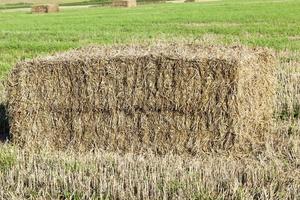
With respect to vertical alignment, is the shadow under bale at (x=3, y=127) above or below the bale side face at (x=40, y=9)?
above

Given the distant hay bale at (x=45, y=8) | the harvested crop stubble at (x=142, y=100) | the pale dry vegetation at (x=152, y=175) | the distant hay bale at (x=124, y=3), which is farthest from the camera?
the distant hay bale at (x=124, y=3)

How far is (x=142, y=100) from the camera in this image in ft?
23.3

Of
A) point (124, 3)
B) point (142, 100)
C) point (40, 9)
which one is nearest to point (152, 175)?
point (142, 100)

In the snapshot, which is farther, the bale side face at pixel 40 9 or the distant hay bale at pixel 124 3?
the distant hay bale at pixel 124 3

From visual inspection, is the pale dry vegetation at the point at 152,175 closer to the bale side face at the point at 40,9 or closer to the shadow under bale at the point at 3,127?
the shadow under bale at the point at 3,127

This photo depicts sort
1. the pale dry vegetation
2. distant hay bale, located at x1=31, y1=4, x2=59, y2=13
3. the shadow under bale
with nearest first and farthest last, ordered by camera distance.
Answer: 1. the pale dry vegetation
2. the shadow under bale
3. distant hay bale, located at x1=31, y1=4, x2=59, y2=13

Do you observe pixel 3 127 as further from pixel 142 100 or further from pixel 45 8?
pixel 45 8

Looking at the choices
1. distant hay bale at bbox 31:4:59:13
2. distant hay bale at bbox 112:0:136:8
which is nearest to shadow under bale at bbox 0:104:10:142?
distant hay bale at bbox 31:4:59:13

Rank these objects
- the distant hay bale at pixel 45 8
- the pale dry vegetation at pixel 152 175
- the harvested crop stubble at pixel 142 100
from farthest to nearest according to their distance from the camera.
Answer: the distant hay bale at pixel 45 8 < the harvested crop stubble at pixel 142 100 < the pale dry vegetation at pixel 152 175

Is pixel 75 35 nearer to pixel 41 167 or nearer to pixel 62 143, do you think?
pixel 62 143

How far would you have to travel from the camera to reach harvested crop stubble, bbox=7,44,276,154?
22.7 ft

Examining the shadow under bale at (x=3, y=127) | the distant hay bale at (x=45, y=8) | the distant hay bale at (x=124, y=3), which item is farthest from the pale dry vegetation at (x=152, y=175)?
the distant hay bale at (x=124, y=3)

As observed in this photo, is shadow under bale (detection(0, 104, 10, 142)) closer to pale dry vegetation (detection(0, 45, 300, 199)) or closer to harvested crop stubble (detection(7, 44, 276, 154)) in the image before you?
harvested crop stubble (detection(7, 44, 276, 154))

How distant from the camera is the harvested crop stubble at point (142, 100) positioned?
692 cm
